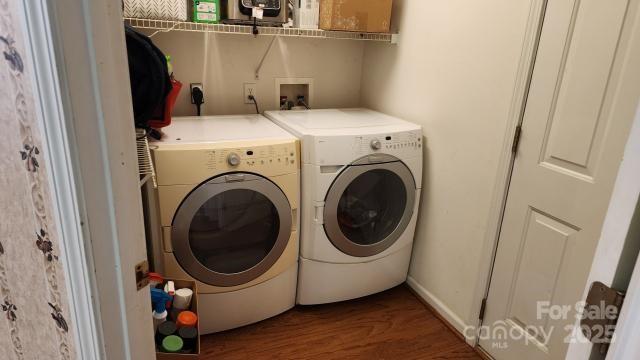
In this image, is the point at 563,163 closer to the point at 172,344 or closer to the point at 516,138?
the point at 516,138

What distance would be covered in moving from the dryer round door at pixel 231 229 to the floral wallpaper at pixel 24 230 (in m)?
0.82

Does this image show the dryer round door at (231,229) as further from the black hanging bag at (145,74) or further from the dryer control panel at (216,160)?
the black hanging bag at (145,74)

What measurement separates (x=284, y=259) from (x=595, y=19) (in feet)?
4.83

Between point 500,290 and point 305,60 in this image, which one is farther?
point 305,60

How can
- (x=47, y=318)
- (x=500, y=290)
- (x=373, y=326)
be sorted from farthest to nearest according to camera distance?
1. (x=373, y=326)
2. (x=500, y=290)
3. (x=47, y=318)

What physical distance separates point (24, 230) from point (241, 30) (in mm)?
1517

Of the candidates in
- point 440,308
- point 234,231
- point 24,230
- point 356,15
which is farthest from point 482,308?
point 24,230

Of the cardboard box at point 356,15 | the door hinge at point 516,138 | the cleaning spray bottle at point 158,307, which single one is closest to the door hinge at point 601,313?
the door hinge at point 516,138

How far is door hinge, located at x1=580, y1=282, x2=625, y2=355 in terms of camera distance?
55 cm

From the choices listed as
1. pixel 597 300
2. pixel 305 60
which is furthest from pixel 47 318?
pixel 305 60

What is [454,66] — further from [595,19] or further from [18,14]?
[18,14]

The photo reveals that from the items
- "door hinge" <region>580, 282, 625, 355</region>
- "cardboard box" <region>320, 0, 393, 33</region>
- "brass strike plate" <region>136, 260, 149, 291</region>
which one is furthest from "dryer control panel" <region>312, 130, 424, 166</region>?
"door hinge" <region>580, 282, 625, 355</region>

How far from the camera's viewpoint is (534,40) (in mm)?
1459

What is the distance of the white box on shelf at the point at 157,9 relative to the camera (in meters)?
1.70
